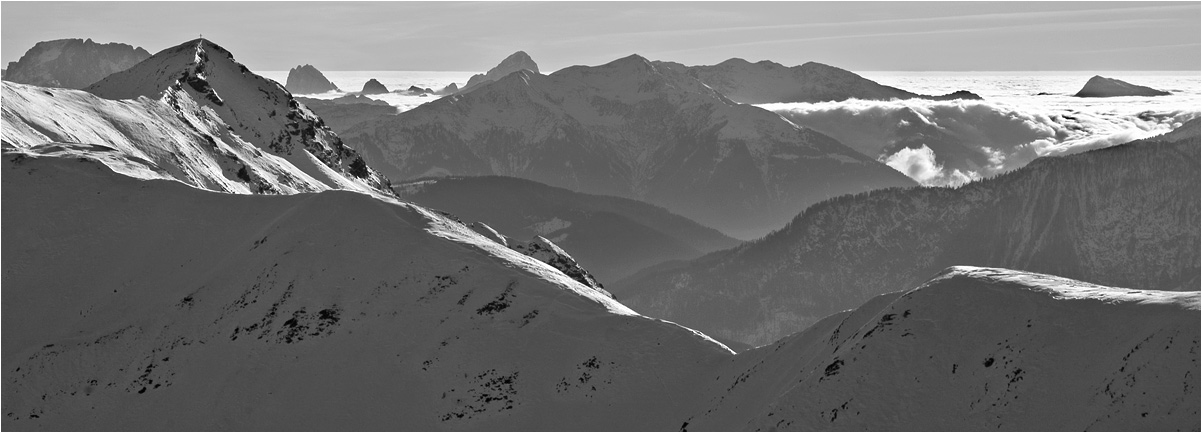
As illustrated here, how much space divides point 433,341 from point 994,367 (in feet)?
150

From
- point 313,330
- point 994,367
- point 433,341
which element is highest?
point 994,367

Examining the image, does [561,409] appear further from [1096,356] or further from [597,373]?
[1096,356]

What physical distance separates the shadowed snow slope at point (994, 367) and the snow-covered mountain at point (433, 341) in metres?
0.17

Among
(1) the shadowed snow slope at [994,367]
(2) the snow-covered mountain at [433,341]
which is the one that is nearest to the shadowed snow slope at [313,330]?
(2) the snow-covered mountain at [433,341]

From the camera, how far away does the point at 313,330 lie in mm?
117750

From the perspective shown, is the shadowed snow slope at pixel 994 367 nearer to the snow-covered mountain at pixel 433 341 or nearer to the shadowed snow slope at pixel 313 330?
the snow-covered mountain at pixel 433 341

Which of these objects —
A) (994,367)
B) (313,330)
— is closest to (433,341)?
(313,330)

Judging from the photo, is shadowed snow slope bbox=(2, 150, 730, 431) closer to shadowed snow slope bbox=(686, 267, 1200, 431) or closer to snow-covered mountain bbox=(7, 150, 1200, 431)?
snow-covered mountain bbox=(7, 150, 1200, 431)

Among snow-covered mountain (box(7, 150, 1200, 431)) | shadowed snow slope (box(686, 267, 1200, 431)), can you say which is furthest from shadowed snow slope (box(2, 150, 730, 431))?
shadowed snow slope (box(686, 267, 1200, 431))

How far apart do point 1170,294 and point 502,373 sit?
49.0 metres

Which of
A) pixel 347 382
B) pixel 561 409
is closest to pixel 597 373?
pixel 561 409

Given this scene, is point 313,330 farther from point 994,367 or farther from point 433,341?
point 994,367

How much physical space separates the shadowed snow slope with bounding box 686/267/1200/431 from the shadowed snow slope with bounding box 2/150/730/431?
12967mm

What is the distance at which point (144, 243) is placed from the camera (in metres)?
135
